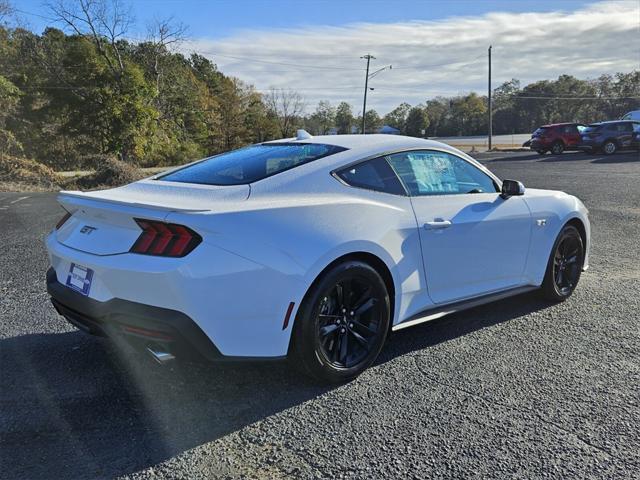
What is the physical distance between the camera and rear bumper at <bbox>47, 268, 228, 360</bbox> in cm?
267

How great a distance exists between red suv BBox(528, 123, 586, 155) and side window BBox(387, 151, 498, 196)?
28510 mm

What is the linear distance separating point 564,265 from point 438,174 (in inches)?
71.2

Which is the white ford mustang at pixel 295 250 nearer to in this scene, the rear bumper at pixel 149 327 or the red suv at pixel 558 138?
the rear bumper at pixel 149 327

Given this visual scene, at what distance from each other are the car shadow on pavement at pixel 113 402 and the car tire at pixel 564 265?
138 cm

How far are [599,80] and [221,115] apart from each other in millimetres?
74252

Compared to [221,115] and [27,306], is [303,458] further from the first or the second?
[221,115]

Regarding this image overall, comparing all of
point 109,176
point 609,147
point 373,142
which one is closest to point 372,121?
point 609,147

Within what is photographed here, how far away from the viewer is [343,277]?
10.3ft

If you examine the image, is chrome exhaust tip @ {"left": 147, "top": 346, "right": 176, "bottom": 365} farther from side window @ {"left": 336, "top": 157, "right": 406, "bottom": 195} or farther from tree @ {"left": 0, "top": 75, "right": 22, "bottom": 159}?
tree @ {"left": 0, "top": 75, "right": 22, "bottom": 159}

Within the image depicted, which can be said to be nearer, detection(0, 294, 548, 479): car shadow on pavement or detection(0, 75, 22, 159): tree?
detection(0, 294, 548, 479): car shadow on pavement

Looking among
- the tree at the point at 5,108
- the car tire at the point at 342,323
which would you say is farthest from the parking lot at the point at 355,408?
the tree at the point at 5,108

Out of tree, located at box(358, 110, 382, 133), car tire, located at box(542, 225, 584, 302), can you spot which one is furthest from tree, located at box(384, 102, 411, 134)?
car tire, located at box(542, 225, 584, 302)

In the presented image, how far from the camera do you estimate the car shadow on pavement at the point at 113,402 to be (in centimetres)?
250

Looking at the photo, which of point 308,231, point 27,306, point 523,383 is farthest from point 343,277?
point 27,306
